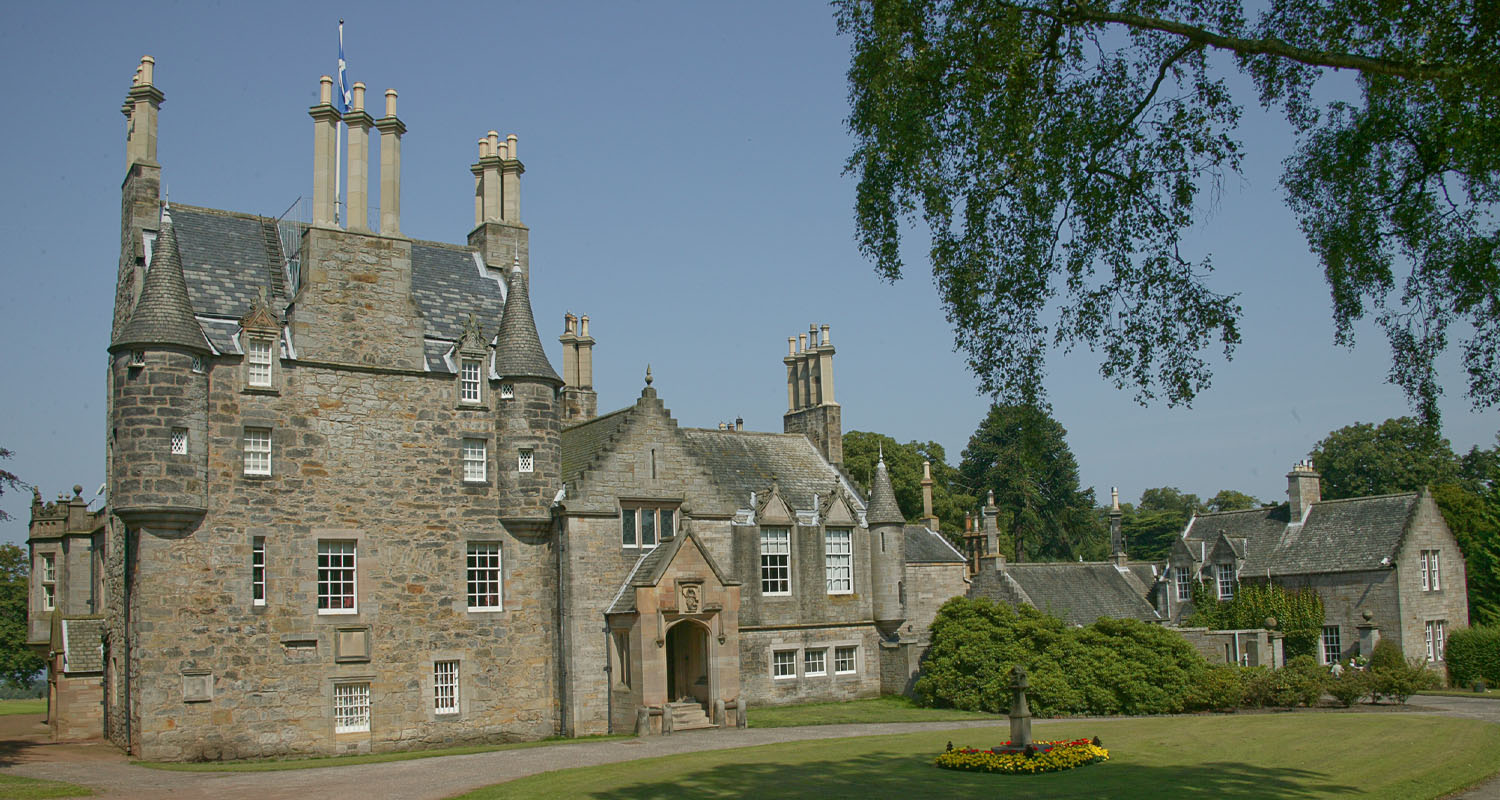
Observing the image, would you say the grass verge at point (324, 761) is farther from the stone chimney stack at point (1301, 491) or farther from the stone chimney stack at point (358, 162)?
the stone chimney stack at point (1301, 491)

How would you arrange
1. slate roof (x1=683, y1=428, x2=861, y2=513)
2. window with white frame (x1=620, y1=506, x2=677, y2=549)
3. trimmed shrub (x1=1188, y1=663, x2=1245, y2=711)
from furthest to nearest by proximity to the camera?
slate roof (x1=683, y1=428, x2=861, y2=513) < trimmed shrub (x1=1188, y1=663, x2=1245, y2=711) < window with white frame (x1=620, y1=506, x2=677, y2=549)

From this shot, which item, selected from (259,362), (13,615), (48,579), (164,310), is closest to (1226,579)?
(259,362)

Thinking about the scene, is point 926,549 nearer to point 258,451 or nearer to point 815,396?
point 815,396

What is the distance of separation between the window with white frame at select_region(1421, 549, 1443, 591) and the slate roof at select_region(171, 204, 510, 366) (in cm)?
3428

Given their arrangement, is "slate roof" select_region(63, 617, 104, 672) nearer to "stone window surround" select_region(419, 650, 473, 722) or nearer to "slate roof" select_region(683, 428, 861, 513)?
"stone window surround" select_region(419, 650, 473, 722)

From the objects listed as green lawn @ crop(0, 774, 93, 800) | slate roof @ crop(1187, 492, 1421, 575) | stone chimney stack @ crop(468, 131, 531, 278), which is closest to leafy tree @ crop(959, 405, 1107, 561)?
slate roof @ crop(1187, 492, 1421, 575)

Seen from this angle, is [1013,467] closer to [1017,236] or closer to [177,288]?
[177,288]

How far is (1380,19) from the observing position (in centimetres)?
1280

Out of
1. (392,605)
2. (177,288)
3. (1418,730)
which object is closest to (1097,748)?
(1418,730)

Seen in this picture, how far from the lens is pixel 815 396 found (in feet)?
141

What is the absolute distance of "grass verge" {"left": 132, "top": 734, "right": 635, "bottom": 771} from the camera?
25797 mm

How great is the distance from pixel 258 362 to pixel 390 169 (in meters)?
6.71

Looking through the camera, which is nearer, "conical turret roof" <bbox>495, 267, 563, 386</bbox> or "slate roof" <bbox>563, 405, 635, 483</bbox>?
"conical turret roof" <bbox>495, 267, 563, 386</bbox>

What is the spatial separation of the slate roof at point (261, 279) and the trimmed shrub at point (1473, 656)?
3542cm
